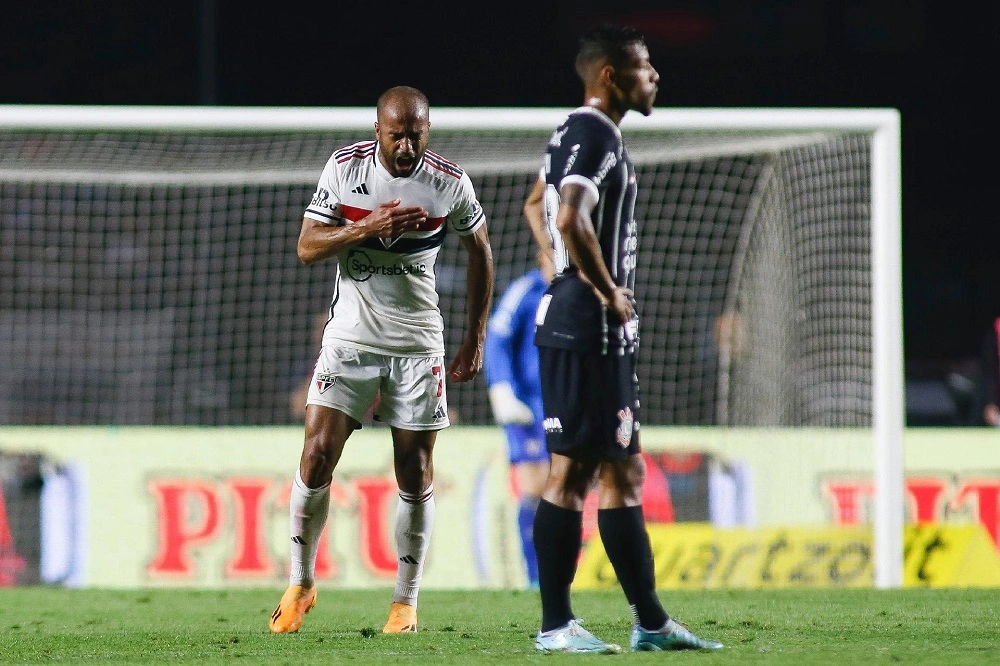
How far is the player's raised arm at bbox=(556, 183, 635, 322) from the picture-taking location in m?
3.96

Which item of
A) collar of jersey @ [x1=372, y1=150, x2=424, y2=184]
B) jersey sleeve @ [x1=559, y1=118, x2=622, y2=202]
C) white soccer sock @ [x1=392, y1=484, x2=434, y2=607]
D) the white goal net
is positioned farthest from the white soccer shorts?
the white goal net

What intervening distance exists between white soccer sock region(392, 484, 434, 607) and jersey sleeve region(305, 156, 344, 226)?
0.93 m

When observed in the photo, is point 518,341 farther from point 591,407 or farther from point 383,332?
point 591,407

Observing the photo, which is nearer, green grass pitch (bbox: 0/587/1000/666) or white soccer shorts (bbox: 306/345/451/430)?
green grass pitch (bbox: 0/587/1000/666)

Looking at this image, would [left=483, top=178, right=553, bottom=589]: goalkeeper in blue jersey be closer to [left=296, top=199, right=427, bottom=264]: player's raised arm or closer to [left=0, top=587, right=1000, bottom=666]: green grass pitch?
[left=0, top=587, right=1000, bottom=666]: green grass pitch

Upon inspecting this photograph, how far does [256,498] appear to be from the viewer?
9.03 metres

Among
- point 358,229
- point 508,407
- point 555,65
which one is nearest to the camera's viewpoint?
point 358,229

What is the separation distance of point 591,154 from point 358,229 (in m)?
0.92

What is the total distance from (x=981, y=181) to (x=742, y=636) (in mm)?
15207

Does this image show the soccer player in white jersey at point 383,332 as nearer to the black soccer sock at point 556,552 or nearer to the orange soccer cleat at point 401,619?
the orange soccer cleat at point 401,619

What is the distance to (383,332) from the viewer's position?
4887 mm

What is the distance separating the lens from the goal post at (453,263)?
7984mm

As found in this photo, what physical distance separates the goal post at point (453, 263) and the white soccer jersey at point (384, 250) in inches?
121

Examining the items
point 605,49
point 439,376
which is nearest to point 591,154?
point 605,49
